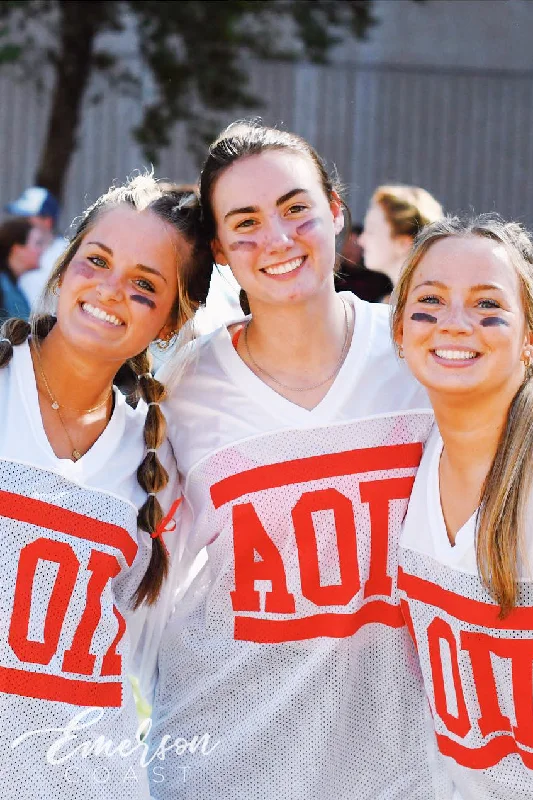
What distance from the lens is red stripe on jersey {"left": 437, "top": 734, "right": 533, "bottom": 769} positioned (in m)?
2.11

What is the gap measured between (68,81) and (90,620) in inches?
291

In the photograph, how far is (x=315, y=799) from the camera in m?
2.39

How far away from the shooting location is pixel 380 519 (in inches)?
93.1

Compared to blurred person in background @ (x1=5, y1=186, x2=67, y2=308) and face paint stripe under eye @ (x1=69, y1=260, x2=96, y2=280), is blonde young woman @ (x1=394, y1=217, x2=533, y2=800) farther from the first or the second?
blurred person in background @ (x1=5, y1=186, x2=67, y2=308)

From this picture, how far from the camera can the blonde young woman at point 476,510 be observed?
208 cm

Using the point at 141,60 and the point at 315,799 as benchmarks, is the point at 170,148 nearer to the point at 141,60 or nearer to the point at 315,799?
the point at 141,60

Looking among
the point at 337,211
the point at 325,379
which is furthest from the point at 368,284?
the point at 325,379

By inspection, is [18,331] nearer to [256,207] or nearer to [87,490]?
[87,490]

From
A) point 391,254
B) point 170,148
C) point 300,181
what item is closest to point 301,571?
point 300,181

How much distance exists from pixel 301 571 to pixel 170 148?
6970 millimetres

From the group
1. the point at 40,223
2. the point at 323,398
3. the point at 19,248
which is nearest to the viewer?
the point at 323,398

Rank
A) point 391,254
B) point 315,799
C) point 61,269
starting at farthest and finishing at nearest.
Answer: point 391,254 → point 61,269 → point 315,799

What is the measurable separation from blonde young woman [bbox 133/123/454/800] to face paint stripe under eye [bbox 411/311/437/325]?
29 cm

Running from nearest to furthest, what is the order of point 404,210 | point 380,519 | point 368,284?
point 380,519, point 404,210, point 368,284
